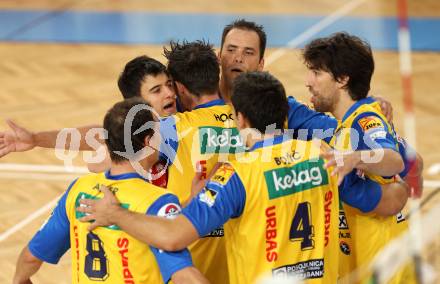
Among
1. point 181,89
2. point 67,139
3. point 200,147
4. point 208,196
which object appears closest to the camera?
point 208,196

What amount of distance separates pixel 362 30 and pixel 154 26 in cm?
399

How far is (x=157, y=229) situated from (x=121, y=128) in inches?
26.5

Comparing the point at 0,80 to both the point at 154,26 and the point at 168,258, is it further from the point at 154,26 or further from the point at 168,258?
the point at 168,258

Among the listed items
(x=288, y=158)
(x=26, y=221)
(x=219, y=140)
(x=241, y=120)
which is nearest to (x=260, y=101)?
(x=241, y=120)

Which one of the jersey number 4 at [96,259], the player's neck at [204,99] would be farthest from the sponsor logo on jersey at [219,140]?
the jersey number 4 at [96,259]

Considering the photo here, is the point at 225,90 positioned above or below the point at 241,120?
above

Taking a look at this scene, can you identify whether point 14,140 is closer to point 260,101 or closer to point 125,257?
point 125,257

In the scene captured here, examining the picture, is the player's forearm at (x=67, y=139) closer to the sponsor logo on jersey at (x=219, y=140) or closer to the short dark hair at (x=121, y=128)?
the sponsor logo on jersey at (x=219, y=140)

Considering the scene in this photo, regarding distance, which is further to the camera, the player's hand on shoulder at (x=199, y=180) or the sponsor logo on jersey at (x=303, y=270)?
the player's hand on shoulder at (x=199, y=180)

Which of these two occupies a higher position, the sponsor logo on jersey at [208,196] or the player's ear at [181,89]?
the player's ear at [181,89]

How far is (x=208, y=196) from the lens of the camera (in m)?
5.32

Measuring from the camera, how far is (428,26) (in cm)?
1736

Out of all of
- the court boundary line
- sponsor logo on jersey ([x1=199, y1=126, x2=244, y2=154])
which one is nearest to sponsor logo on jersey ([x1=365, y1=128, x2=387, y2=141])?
sponsor logo on jersey ([x1=199, y1=126, x2=244, y2=154])

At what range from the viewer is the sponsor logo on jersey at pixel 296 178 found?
5418 millimetres
